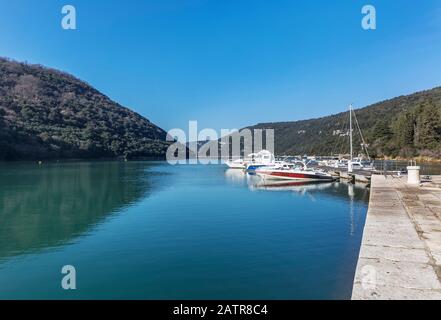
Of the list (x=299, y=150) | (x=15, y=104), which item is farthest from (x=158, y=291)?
(x=299, y=150)

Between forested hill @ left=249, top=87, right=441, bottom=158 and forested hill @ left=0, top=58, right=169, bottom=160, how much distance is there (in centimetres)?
6251

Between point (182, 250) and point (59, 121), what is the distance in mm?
123598

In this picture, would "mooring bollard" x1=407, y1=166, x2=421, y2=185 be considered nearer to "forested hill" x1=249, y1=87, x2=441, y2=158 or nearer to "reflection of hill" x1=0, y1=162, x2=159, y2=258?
"reflection of hill" x1=0, y1=162, x2=159, y2=258

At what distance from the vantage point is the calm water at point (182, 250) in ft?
25.2

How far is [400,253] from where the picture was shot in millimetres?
6535

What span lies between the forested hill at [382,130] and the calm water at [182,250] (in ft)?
252

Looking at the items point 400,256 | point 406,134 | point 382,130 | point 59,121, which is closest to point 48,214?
point 400,256

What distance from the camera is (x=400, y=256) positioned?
6.36m

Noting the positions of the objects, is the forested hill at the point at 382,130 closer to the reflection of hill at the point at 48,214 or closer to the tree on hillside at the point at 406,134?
the tree on hillside at the point at 406,134

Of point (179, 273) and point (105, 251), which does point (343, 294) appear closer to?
point (179, 273)

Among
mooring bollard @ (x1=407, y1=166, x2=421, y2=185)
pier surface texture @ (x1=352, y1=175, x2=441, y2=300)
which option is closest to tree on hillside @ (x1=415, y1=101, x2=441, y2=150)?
mooring bollard @ (x1=407, y1=166, x2=421, y2=185)

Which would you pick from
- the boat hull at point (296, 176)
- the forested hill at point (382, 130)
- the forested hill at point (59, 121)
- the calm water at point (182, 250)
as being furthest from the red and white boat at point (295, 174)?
the forested hill at point (59, 121)

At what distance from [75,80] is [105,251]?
202 metres

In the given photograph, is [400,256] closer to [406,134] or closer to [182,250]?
[182,250]
